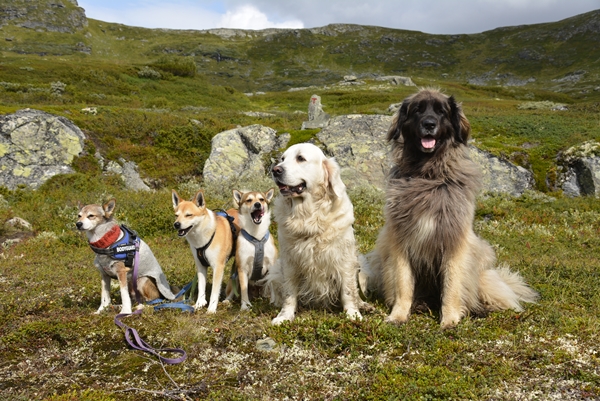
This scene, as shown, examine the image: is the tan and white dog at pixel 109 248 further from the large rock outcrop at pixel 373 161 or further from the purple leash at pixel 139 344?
the large rock outcrop at pixel 373 161

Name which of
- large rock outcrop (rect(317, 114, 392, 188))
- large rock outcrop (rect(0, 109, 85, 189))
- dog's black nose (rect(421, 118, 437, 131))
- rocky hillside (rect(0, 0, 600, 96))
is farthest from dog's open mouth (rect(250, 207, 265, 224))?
rocky hillside (rect(0, 0, 600, 96))

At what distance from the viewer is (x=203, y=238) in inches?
233

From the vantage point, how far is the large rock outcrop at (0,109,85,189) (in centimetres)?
1473

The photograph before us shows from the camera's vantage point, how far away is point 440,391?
3297 millimetres

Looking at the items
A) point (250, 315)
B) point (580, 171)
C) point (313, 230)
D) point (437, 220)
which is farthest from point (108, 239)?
point (580, 171)

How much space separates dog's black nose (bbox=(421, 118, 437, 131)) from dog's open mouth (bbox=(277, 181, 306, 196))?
5.27 feet

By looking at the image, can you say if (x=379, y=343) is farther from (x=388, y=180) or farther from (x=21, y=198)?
(x=21, y=198)

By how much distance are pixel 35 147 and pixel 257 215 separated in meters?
13.9

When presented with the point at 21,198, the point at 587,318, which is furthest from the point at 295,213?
the point at 21,198

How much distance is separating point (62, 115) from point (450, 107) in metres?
18.6

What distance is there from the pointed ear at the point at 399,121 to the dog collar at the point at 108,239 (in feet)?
13.5

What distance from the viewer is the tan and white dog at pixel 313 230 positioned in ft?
15.3

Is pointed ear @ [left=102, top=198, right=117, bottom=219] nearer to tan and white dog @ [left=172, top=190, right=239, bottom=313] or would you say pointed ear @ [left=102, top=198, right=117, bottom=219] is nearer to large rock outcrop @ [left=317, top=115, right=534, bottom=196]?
tan and white dog @ [left=172, top=190, right=239, bottom=313]

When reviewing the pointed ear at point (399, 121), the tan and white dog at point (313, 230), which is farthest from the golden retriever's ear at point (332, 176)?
the pointed ear at point (399, 121)
